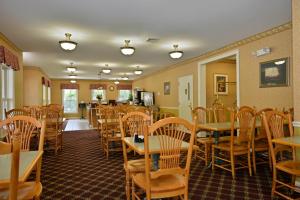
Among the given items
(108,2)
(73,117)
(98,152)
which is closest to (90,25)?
(108,2)

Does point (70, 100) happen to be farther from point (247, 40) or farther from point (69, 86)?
point (247, 40)

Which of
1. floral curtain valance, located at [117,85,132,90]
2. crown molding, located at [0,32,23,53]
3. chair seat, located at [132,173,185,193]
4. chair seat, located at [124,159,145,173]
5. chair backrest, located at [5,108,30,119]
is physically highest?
crown molding, located at [0,32,23,53]

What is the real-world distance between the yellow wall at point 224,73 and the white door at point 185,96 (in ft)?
1.86

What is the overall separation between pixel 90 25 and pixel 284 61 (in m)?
3.71

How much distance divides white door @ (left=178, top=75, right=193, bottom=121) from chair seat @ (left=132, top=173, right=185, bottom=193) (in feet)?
18.0

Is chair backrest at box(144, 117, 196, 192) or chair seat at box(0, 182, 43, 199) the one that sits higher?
chair backrest at box(144, 117, 196, 192)

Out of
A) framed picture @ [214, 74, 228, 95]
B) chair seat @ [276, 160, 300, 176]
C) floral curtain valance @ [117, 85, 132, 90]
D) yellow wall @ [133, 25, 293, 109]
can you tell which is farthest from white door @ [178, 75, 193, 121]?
floral curtain valance @ [117, 85, 132, 90]

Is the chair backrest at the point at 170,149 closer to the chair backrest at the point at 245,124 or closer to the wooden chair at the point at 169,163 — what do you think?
the wooden chair at the point at 169,163

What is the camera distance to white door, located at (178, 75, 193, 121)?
24.8 ft

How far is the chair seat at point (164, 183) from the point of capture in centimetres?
182

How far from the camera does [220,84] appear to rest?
745 centimetres

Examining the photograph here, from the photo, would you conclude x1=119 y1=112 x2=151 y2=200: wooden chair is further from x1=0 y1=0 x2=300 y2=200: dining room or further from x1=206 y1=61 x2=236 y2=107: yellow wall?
x1=206 y1=61 x2=236 y2=107: yellow wall

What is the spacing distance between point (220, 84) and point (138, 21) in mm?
4443

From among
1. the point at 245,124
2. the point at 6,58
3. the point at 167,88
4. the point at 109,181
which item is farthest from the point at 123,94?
the point at 245,124
